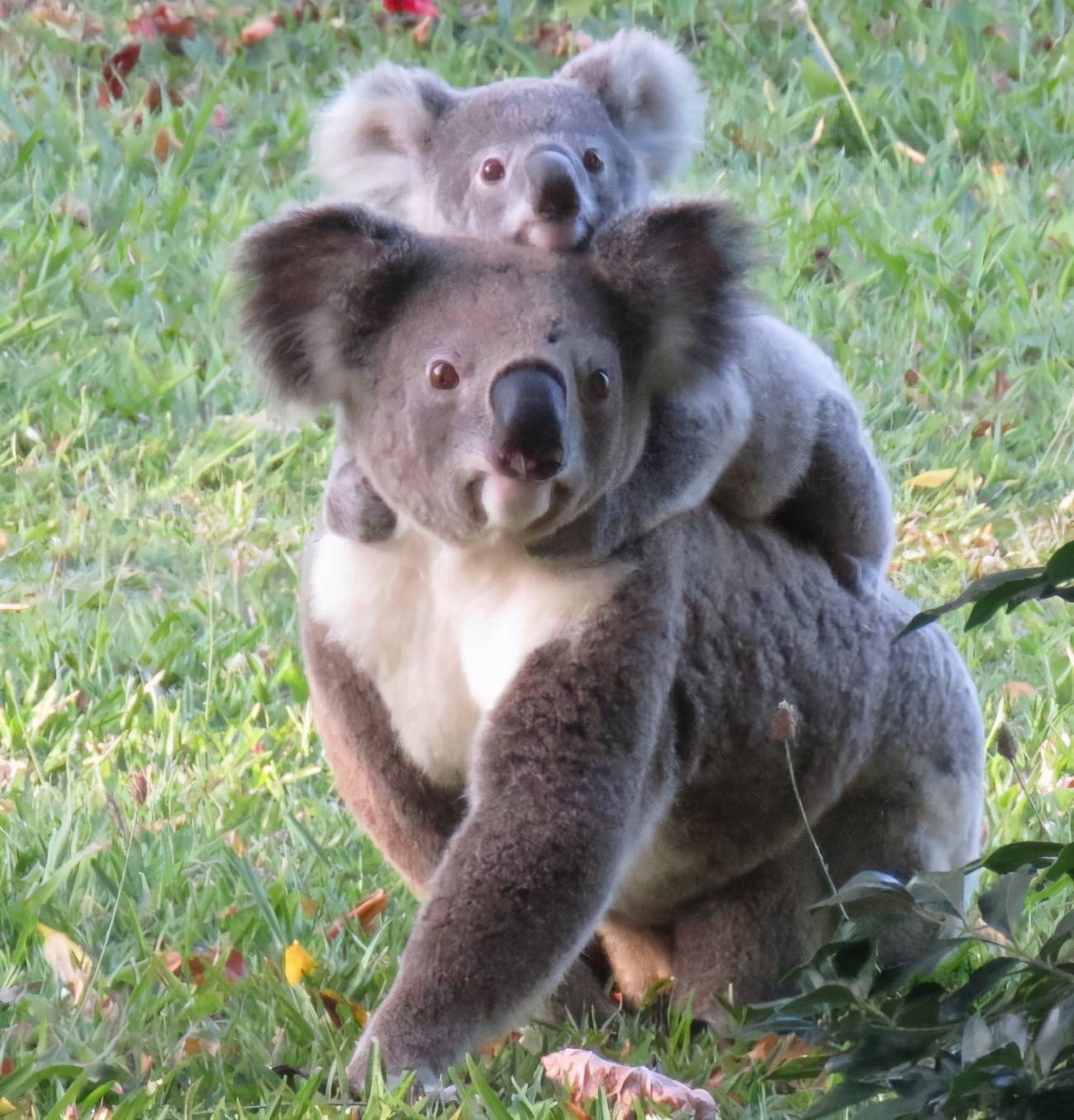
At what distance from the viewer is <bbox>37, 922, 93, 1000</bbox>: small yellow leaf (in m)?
2.71

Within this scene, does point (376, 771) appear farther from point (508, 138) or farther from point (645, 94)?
point (645, 94)

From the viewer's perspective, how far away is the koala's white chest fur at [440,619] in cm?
248

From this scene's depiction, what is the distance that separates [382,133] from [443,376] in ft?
Answer: 4.65

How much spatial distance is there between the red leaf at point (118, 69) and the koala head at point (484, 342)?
427cm

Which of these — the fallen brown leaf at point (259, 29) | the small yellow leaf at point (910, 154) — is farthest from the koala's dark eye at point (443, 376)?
the fallen brown leaf at point (259, 29)

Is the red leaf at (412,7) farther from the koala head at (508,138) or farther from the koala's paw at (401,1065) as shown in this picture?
the koala's paw at (401,1065)

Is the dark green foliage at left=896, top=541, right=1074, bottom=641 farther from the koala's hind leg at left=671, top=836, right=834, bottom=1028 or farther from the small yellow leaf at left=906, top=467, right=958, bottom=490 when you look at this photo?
the small yellow leaf at left=906, top=467, right=958, bottom=490

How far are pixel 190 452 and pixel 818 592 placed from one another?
226cm

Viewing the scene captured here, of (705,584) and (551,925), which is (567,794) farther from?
(705,584)

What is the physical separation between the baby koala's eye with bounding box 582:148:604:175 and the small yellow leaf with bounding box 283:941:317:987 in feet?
4.36

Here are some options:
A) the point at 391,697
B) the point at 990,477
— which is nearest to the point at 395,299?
the point at 391,697

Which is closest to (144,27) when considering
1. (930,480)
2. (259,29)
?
(259,29)

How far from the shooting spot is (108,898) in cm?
300

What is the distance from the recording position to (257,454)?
15.6ft
